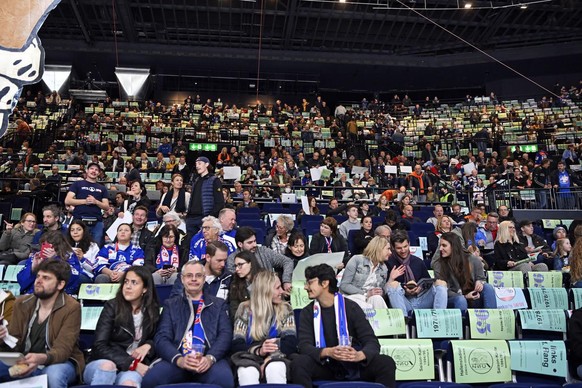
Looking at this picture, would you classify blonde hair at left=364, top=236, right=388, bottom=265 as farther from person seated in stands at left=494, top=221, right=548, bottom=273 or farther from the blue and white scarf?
person seated in stands at left=494, top=221, right=548, bottom=273

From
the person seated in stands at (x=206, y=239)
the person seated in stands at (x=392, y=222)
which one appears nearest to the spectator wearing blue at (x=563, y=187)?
the person seated in stands at (x=392, y=222)

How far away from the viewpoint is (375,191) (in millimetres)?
12781

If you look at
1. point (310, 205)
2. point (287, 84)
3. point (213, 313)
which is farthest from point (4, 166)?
point (287, 84)

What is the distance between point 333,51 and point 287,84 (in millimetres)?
2832

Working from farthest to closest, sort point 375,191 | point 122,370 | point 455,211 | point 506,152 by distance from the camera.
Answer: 1. point 506,152
2. point 375,191
3. point 455,211
4. point 122,370

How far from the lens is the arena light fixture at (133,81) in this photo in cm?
2492

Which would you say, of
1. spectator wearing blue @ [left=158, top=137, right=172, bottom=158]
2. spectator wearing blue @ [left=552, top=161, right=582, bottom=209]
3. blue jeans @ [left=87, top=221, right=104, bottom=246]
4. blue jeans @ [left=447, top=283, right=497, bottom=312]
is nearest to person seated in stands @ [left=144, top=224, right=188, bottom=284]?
blue jeans @ [left=87, top=221, right=104, bottom=246]

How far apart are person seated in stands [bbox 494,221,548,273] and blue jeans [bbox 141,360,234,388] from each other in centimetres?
473

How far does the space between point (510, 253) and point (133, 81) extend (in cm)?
2108

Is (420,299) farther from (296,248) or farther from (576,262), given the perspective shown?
(576,262)

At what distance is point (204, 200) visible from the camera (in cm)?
709

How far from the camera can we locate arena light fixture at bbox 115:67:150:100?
81.8 ft

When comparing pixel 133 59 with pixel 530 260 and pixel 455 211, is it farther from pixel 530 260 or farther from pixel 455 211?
pixel 530 260

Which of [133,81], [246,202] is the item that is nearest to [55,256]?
[246,202]
